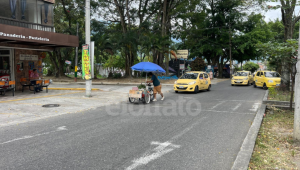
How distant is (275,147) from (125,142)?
338cm

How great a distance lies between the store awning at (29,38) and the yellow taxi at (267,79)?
15.6 meters

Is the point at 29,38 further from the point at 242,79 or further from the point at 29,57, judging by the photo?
the point at 242,79

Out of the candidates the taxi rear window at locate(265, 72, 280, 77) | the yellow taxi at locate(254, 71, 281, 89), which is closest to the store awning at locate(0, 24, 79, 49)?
the yellow taxi at locate(254, 71, 281, 89)

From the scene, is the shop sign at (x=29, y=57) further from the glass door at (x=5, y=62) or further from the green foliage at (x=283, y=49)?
the green foliage at (x=283, y=49)

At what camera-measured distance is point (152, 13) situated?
33375mm

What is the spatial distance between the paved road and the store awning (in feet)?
22.8

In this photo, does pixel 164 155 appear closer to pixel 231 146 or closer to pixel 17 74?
pixel 231 146

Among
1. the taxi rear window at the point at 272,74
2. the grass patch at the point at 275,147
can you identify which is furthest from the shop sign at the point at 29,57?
the taxi rear window at the point at 272,74

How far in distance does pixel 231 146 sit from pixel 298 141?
1565 millimetres

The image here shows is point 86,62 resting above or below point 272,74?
above

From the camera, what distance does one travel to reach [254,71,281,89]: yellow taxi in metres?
19.1

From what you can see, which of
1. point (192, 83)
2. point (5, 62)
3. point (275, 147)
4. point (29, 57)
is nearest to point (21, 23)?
point (29, 57)

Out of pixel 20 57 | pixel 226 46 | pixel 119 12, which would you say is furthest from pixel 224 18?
pixel 20 57

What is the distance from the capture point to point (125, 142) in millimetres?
5406
